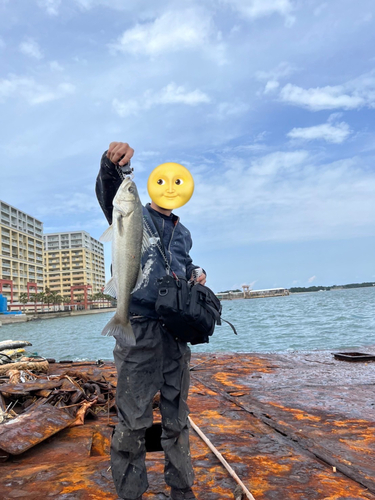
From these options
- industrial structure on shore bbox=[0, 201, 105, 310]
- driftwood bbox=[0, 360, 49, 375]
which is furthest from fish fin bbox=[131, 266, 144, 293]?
industrial structure on shore bbox=[0, 201, 105, 310]

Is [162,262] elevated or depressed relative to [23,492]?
elevated

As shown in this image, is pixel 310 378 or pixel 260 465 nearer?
pixel 260 465

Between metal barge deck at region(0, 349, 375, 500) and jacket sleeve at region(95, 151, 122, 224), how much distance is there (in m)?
2.05

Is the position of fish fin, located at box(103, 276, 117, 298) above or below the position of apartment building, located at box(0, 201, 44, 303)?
below

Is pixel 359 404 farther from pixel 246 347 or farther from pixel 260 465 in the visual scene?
pixel 246 347

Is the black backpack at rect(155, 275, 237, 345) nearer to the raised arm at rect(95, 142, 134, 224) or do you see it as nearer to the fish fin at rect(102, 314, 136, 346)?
the fish fin at rect(102, 314, 136, 346)

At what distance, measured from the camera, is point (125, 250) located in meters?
2.45

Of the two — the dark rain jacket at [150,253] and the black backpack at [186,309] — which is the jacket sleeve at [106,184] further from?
the black backpack at [186,309]

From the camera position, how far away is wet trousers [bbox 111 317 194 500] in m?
2.40

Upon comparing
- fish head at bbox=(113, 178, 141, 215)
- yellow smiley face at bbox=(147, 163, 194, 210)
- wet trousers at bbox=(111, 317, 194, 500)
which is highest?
yellow smiley face at bbox=(147, 163, 194, 210)

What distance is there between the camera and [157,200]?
2.78m

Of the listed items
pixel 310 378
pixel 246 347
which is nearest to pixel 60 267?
pixel 246 347

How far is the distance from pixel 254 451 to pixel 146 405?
4.85 ft

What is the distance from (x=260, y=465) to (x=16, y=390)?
354cm
